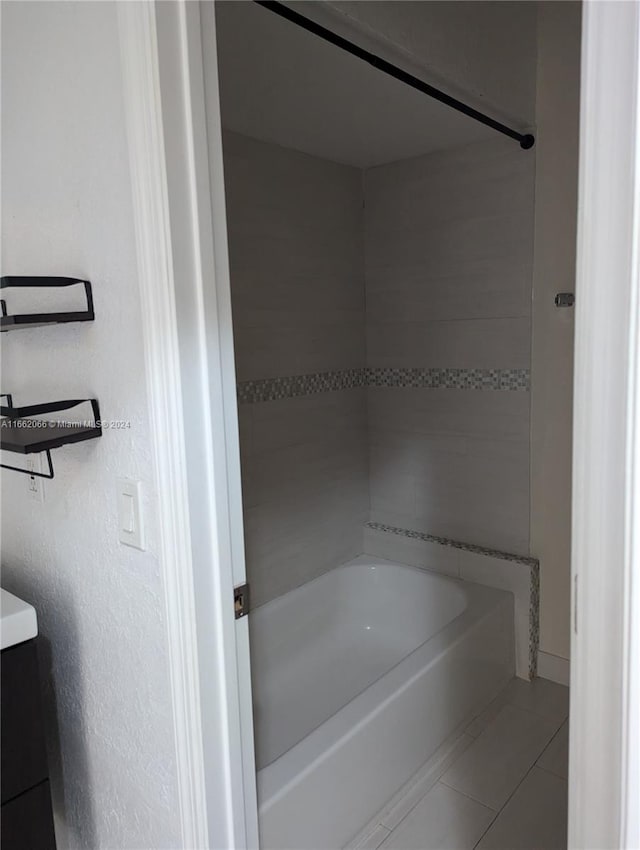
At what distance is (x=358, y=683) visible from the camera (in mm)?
2705

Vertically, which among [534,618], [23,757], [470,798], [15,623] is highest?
[15,623]

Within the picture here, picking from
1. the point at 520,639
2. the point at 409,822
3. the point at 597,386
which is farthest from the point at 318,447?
the point at 597,386

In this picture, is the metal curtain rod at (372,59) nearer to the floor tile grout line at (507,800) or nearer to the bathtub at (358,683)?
the bathtub at (358,683)

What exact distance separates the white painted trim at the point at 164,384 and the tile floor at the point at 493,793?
1009 millimetres

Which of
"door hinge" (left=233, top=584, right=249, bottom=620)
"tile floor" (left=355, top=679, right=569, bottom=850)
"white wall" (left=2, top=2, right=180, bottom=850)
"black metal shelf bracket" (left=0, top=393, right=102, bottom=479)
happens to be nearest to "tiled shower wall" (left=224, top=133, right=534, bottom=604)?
"tile floor" (left=355, top=679, right=569, bottom=850)

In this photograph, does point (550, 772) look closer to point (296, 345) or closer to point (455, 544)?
point (455, 544)

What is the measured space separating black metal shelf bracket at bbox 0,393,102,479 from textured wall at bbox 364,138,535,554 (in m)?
1.88

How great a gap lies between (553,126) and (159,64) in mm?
1891

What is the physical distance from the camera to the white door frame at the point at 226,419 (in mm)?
679

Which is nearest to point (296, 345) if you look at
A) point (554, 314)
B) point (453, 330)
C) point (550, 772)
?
point (453, 330)

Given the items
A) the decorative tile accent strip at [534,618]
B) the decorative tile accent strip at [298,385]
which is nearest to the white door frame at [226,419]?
the decorative tile accent strip at [298,385]

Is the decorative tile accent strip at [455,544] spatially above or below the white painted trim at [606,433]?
below

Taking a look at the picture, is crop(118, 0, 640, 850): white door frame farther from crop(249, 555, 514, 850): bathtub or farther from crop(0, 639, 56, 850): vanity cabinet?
crop(249, 555, 514, 850): bathtub

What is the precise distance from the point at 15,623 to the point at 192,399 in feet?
2.08
